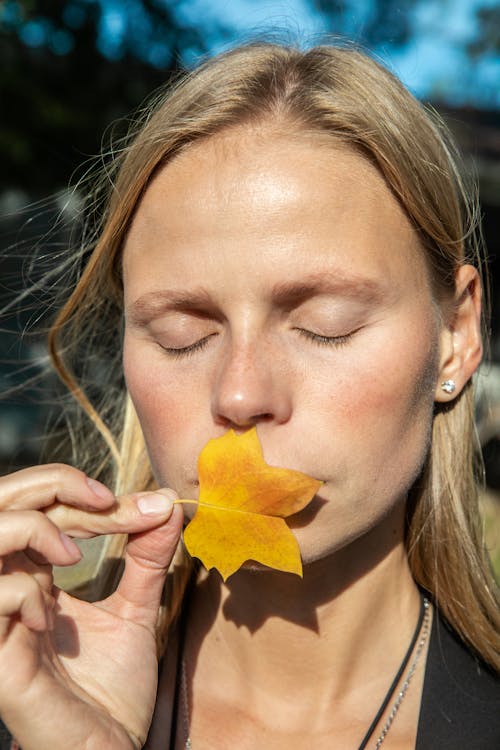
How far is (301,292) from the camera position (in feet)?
6.57

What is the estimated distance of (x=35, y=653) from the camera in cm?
181

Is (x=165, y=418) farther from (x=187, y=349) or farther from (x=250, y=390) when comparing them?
(x=250, y=390)

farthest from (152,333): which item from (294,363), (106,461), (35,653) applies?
(106,461)

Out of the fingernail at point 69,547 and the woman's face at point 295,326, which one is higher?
the woman's face at point 295,326

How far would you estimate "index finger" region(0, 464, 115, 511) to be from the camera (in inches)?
74.3

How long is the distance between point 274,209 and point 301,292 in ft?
0.69

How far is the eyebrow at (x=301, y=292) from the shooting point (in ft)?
6.52

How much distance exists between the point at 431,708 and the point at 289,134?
1.58m

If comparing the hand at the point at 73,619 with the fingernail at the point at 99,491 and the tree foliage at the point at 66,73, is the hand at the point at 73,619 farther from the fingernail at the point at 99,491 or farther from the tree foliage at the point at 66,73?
the tree foliage at the point at 66,73

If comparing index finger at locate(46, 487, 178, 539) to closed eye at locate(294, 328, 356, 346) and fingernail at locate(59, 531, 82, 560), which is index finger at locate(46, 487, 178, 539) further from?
closed eye at locate(294, 328, 356, 346)

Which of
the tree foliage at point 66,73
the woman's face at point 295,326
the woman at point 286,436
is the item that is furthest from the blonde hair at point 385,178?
the tree foliage at point 66,73

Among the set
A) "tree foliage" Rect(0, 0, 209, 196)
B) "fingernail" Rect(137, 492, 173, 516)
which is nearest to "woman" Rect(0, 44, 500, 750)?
"fingernail" Rect(137, 492, 173, 516)

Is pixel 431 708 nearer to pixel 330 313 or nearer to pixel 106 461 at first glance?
pixel 330 313

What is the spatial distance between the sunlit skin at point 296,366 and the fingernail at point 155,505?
0.31 ft
